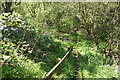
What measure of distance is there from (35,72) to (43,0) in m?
12.8

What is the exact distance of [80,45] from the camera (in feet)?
41.9

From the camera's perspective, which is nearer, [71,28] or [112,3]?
[112,3]

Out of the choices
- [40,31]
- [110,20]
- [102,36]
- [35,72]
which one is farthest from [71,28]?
[35,72]

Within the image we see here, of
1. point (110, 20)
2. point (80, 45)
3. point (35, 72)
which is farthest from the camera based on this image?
point (80, 45)

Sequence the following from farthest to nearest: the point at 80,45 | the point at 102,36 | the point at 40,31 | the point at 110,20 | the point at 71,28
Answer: the point at 71,28
the point at 80,45
the point at 102,36
the point at 110,20
the point at 40,31

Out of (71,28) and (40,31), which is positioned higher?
(40,31)

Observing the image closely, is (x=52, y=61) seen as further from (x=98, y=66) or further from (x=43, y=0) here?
(x=43, y=0)

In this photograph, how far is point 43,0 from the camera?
661 inches

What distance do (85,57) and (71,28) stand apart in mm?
9034

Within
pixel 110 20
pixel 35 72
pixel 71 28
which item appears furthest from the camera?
pixel 71 28

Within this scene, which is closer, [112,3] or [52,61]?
[52,61]

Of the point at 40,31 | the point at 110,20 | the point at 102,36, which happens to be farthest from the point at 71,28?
the point at 40,31

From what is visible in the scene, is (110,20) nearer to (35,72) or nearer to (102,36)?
(102,36)

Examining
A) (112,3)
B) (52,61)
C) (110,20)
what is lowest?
(52,61)
